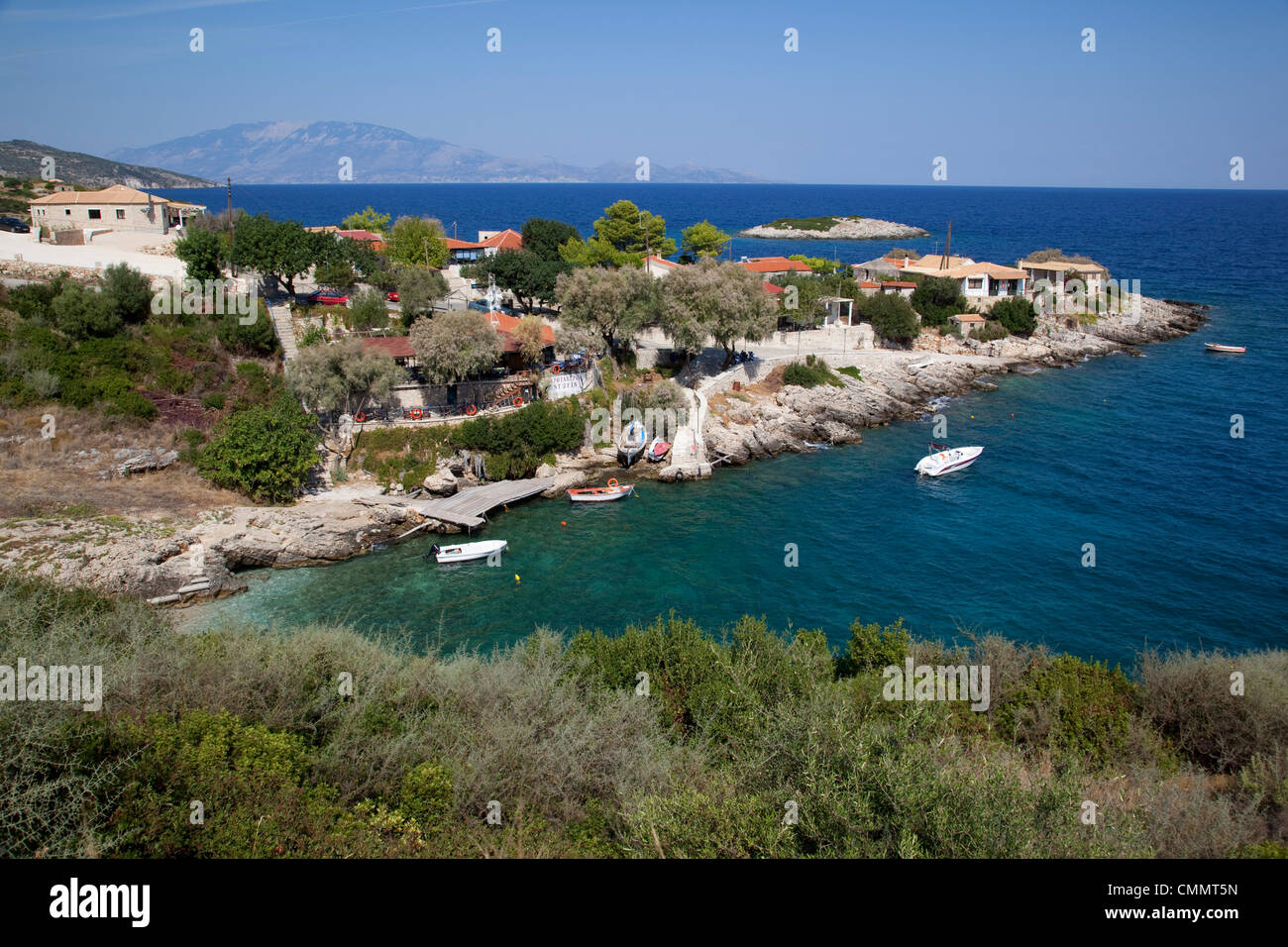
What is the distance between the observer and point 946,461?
3569 centimetres

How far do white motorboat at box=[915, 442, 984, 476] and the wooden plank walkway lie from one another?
1721 cm

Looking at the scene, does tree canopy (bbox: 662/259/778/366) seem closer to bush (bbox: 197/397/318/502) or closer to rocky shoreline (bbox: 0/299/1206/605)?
rocky shoreline (bbox: 0/299/1206/605)

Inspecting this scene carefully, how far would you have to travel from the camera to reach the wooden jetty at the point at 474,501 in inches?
1164

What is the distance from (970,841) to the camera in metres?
8.73

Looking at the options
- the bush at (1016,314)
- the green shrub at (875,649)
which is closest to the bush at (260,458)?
the green shrub at (875,649)

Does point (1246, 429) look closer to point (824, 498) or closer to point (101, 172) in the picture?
point (824, 498)

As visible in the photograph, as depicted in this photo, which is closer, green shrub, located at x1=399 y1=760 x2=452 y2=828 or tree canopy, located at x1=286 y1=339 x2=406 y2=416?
green shrub, located at x1=399 y1=760 x2=452 y2=828

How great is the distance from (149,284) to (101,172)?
130 metres

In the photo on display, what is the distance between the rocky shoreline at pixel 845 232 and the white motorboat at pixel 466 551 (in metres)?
117

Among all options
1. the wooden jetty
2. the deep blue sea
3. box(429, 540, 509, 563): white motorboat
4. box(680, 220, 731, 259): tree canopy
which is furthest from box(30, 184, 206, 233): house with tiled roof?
box(680, 220, 731, 259): tree canopy

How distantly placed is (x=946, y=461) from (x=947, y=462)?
66 millimetres

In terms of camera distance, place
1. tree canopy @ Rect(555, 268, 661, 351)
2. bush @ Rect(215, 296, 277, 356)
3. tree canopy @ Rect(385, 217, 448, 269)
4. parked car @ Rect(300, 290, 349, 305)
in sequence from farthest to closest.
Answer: tree canopy @ Rect(385, 217, 448, 269), parked car @ Rect(300, 290, 349, 305), tree canopy @ Rect(555, 268, 661, 351), bush @ Rect(215, 296, 277, 356)

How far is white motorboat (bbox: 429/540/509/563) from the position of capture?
27.1 meters
